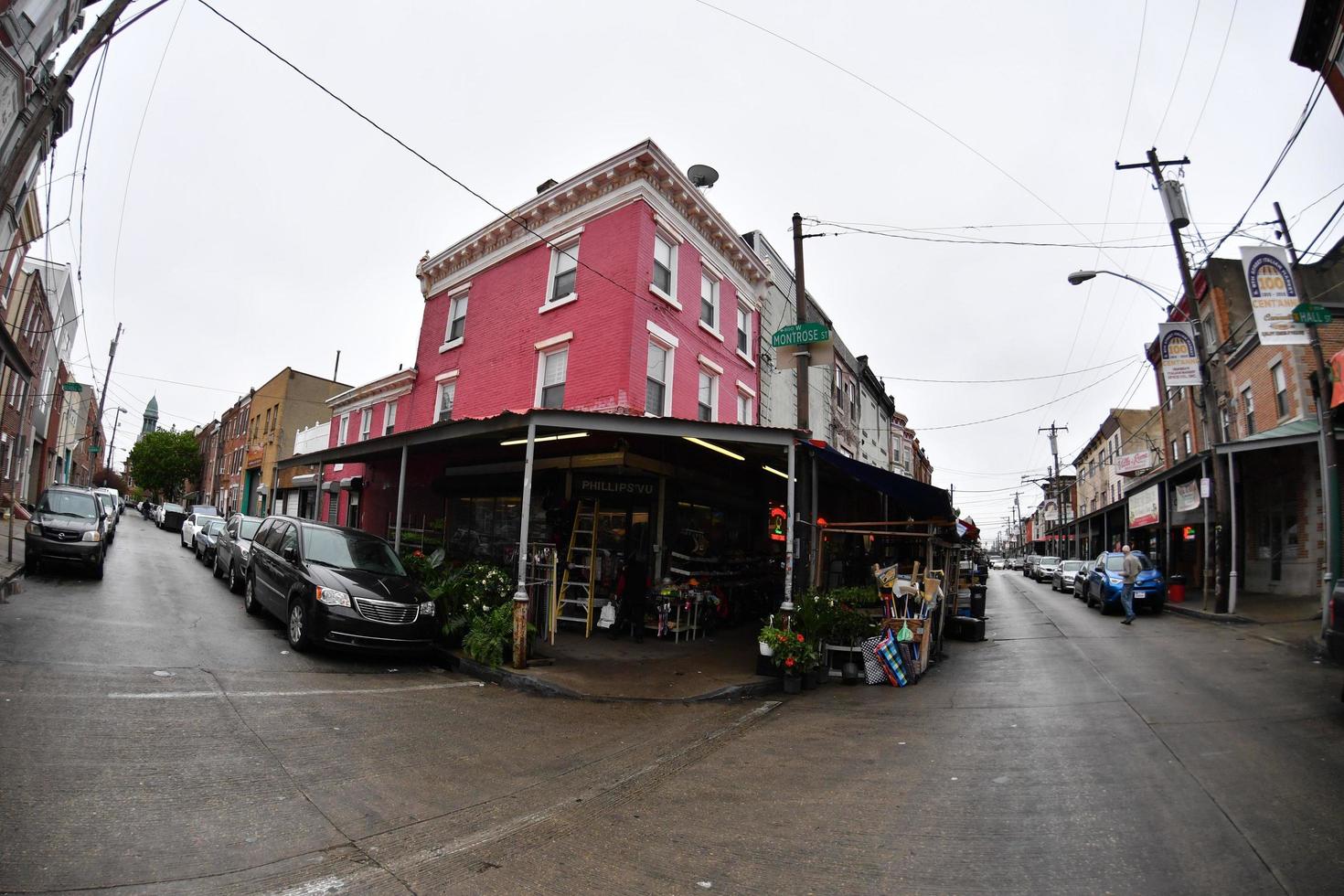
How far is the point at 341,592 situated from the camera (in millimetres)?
8805

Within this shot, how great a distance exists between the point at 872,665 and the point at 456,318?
1488 cm

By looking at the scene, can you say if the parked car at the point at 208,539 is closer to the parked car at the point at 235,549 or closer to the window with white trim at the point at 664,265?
the parked car at the point at 235,549

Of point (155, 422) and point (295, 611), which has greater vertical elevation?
point (155, 422)

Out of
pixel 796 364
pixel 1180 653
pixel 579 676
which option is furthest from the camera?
pixel 796 364

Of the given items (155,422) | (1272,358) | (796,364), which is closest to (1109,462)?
(1272,358)

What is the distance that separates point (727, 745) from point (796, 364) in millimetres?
7475

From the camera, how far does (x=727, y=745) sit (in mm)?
6191

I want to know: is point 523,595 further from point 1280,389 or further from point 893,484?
point 1280,389

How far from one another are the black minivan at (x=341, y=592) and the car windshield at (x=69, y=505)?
654cm

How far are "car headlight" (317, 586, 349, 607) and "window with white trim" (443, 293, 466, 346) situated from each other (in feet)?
36.5

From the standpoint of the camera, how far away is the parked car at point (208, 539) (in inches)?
707

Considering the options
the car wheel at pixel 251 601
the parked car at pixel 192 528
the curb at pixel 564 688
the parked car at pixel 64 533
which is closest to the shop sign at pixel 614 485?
the curb at pixel 564 688

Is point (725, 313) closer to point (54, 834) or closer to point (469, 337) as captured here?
point (469, 337)

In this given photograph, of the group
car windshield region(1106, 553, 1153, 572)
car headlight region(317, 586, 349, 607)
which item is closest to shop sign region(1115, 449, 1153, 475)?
car windshield region(1106, 553, 1153, 572)
